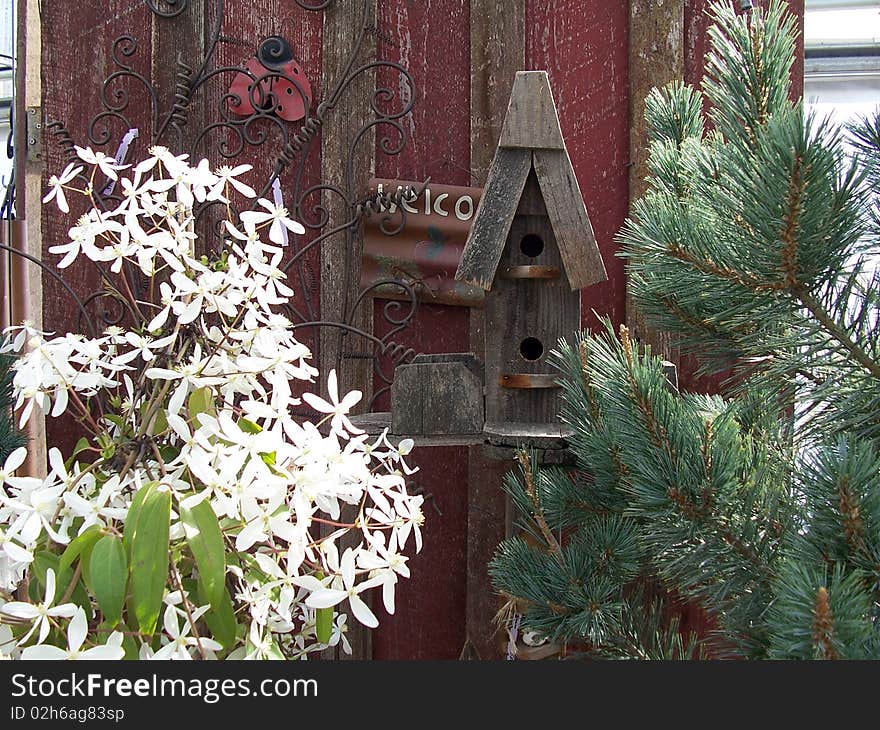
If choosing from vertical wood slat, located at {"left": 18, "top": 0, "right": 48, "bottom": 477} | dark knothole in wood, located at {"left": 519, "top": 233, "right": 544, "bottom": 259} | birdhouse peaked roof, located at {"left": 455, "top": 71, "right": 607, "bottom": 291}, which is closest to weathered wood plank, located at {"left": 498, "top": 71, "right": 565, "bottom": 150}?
birdhouse peaked roof, located at {"left": 455, "top": 71, "right": 607, "bottom": 291}

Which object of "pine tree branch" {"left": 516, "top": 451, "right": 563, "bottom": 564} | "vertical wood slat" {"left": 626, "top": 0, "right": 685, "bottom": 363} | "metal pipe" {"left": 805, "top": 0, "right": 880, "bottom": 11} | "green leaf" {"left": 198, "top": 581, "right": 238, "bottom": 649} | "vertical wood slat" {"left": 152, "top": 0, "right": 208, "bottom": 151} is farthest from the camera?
"metal pipe" {"left": 805, "top": 0, "right": 880, "bottom": 11}

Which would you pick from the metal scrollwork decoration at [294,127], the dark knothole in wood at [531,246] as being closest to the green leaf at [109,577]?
the dark knothole in wood at [531,246]

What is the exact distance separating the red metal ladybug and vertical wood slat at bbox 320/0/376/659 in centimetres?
5

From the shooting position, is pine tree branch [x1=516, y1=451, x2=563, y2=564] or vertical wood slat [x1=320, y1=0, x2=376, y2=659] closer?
pine tree branch [x1=516, y1=451, x2=563, y2=564]

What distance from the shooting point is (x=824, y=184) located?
0.68m

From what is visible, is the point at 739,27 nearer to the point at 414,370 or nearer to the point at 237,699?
the point at 414,370

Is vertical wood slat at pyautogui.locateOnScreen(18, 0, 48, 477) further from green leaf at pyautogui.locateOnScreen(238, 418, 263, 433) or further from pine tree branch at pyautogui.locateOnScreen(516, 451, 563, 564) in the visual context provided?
pine tree branch at pyautogui.locateOnScreen(516, 451, 563, 564)

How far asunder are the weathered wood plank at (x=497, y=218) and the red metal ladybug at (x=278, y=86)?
0.59 m

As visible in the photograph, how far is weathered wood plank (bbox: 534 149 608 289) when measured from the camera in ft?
3.65

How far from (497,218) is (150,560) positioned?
0.64 metres

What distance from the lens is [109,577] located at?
0.72 meters

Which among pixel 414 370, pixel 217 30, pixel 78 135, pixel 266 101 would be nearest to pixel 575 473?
pixel 414 370

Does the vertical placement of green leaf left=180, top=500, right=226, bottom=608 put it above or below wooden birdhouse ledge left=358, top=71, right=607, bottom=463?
below

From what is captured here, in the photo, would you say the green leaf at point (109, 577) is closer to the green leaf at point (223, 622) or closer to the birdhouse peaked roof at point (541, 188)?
the green leaf at point (223, 622)
